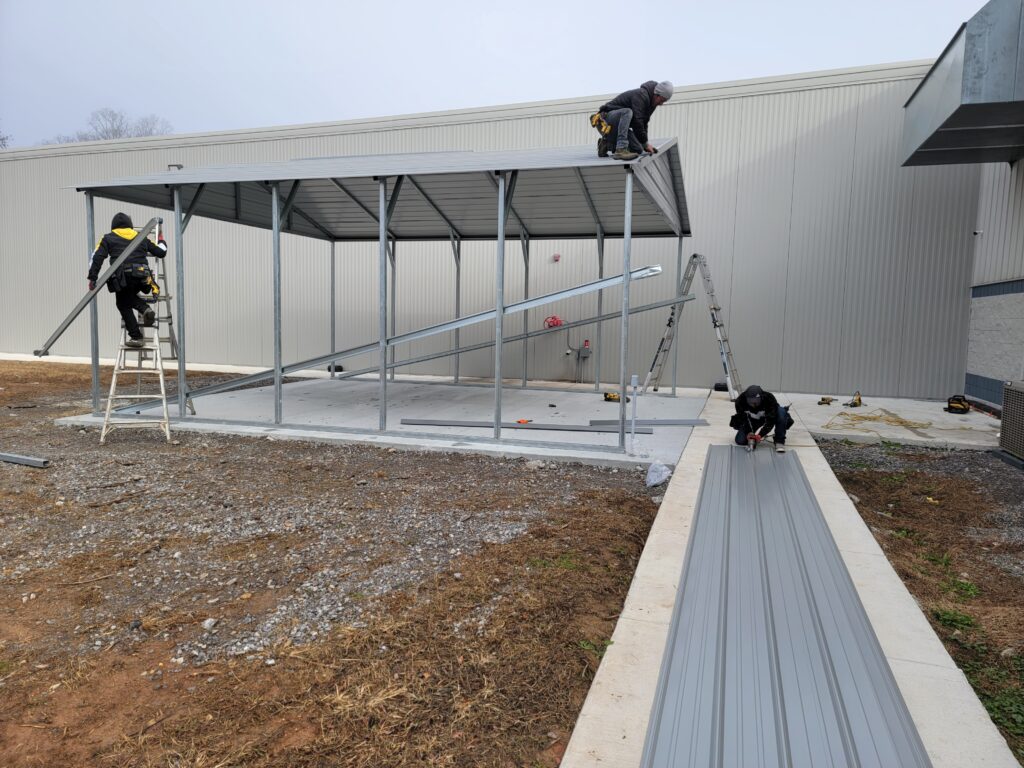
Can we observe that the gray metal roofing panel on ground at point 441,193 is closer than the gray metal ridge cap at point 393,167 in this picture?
No

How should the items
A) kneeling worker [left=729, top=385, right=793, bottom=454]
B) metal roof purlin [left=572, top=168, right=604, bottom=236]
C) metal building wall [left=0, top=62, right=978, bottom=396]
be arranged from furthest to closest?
1. metal building wall [left=0, top=62, right=978, bottom=396]
2. metal roof purlin [left=572, top=168, right=604, bottom=236]
3. kneeling worker [left=729, top=385, right=793, bottom=454]

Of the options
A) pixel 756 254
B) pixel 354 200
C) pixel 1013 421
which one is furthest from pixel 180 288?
pixel 756 254

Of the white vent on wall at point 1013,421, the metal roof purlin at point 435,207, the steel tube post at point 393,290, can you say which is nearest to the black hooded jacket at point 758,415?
the white vent on wall at point 1013,421

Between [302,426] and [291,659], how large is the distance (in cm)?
509

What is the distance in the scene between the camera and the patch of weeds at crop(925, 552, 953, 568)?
390cm

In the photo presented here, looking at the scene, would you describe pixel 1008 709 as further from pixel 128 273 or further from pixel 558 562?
pixel 128 273

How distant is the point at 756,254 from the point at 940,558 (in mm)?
8600

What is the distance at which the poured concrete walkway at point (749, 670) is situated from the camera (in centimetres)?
201

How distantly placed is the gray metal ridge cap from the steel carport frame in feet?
0.05

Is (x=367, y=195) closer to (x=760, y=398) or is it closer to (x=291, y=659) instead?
(x=760, y=398)

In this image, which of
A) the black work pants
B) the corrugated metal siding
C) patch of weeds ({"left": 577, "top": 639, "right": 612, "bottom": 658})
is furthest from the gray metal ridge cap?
the corrugated metal siding

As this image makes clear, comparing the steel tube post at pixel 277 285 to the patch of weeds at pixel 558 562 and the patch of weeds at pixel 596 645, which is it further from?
the patch of weeds at pixel 596 645

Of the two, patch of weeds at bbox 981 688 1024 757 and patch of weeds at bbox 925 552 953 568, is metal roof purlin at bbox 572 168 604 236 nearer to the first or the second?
patch of weeds at bbox 925 552 953 568

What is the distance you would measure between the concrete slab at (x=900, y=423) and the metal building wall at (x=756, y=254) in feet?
4.15
